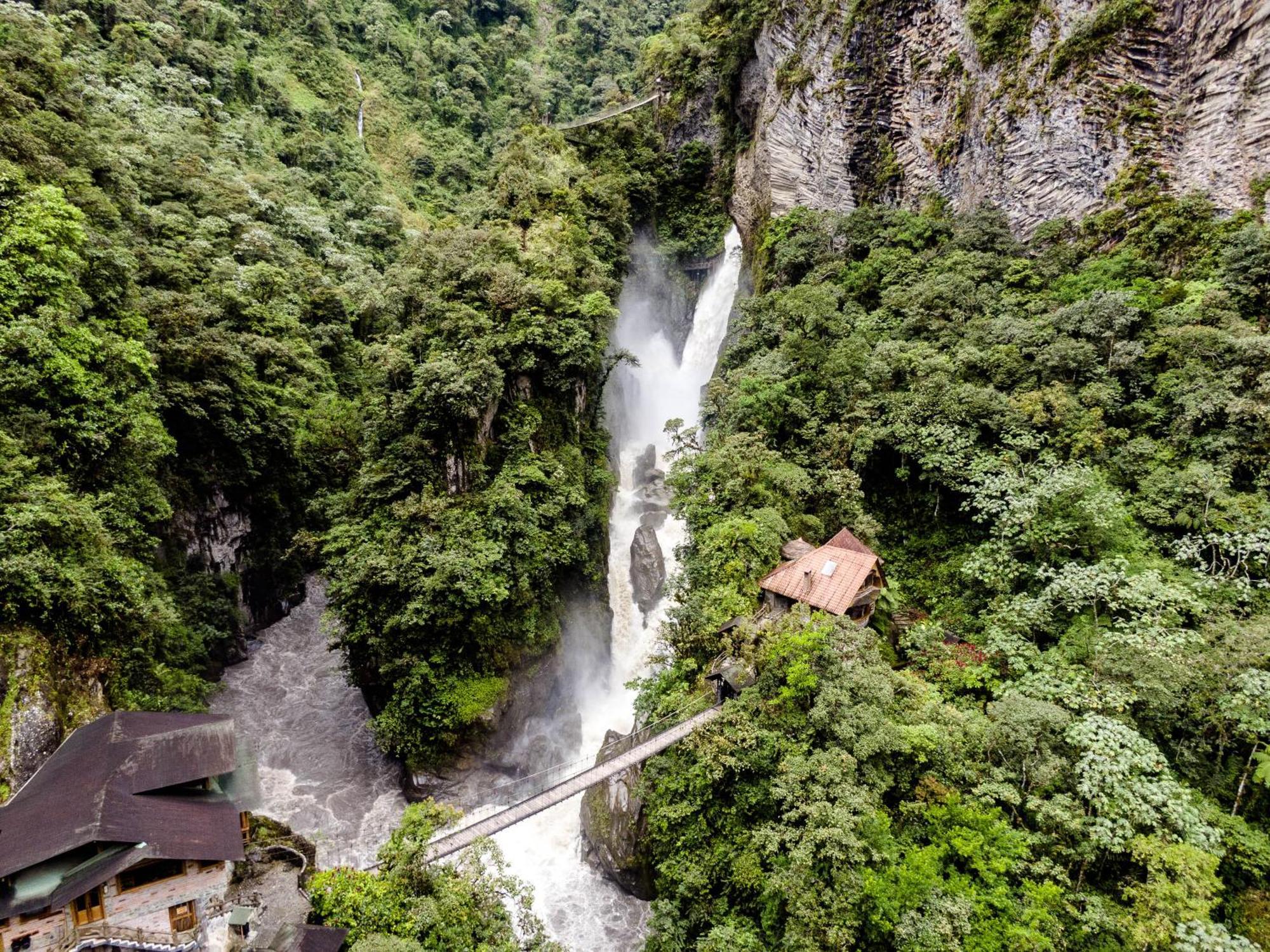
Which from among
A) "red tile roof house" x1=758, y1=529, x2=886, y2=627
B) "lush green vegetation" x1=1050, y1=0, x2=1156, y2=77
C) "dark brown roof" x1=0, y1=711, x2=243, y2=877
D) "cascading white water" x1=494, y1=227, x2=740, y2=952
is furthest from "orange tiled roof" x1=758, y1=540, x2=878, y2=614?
"lush green vegetation" x1=1050, y1=0, x2=1156, y2=77

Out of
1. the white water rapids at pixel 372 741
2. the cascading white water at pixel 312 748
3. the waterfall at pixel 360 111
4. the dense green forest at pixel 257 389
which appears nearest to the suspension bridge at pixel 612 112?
the dense green forest at pixel 257 389

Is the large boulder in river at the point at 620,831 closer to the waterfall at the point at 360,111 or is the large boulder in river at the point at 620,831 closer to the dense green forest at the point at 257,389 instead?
the dense green forest at the point at 257,389

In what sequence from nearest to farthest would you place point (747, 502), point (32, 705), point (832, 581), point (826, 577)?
point (32, 705) → point (832, 581) → point (826, 577) → point (747, 502)

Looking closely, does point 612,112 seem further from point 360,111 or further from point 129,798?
point 129,798

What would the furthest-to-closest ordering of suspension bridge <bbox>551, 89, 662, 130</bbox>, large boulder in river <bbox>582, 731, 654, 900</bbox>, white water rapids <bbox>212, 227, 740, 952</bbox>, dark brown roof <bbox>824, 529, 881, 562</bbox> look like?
suspension bridge <bbox>551, 89, 662, 130</bbox>, white water rapids <bbox>212, 227, 740, 952</bbox>, dark brown roof <bbox>824, 529, 881, 562</bbox>, large boulder in river <bbox>582, 731, 654, 900</bbox>

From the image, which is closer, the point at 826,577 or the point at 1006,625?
the point at 1006,625

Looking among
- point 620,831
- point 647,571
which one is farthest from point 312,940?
point 647,571

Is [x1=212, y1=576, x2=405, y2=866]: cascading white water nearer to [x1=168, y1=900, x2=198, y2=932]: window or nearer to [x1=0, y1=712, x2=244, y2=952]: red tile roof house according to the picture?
[x1=0, y1=712, x2=244, y2=952]: red tile roof house

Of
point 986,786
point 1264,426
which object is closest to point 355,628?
point 986,786
